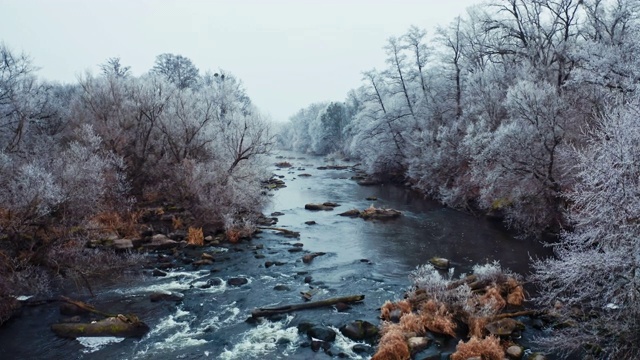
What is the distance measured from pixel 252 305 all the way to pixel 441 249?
1087cm

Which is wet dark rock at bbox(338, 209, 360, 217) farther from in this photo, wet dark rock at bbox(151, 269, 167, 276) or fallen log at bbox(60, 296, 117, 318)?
fallen log at bbox(60, 296, 117, 318)

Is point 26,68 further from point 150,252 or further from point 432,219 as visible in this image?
point 432,219

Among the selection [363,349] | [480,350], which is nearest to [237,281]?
[363,349]

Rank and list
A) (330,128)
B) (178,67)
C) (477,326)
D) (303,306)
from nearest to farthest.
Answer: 1. (477,326)
2. (303,306)
3. (178,67)
4. (330,128)

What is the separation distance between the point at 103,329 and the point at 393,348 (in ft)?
28.8

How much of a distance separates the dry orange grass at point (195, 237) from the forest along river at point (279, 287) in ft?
3.16

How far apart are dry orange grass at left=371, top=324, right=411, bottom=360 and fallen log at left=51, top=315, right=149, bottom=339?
7368mm

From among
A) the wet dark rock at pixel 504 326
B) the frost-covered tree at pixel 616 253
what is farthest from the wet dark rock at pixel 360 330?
the frost-covered tree at pixel 616 253

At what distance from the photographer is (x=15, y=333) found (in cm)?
1278

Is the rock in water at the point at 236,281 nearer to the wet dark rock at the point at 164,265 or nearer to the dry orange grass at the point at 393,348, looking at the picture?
the wet dark rock at the point at 164,265

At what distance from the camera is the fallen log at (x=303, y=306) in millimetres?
14466

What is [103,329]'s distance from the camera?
12.8 meters

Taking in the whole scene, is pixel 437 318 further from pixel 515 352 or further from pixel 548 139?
pixel 548 139

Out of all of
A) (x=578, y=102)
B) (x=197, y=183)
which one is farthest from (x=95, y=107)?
(x=578, y=102)
